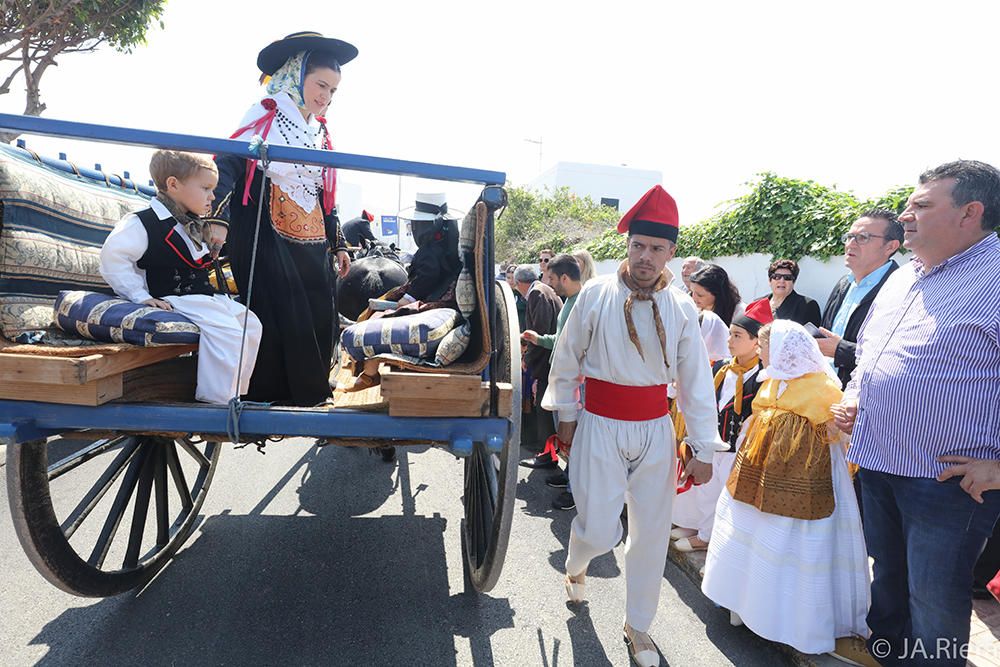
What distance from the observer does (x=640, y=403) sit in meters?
2.38

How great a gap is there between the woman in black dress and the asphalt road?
976 millimetres

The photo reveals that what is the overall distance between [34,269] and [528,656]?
2.37 meters

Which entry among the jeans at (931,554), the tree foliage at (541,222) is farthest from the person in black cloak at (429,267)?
the tree foliage at (541,222)

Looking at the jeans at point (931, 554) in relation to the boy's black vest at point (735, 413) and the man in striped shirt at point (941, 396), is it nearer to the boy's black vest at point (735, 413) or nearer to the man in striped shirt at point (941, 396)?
the man in striped shirt at point (941, 396)

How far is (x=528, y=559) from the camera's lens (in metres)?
3.18

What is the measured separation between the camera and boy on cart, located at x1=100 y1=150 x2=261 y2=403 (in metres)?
2.02

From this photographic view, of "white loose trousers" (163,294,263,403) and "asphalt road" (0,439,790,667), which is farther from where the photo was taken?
"asphalt road" (0,439,790,667)

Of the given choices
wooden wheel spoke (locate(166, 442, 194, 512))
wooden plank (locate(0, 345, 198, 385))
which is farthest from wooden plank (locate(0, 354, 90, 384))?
wooden wheel spoke (locate(166, 442, 194, 512))

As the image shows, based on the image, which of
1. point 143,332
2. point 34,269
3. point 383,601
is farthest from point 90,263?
point 383,601

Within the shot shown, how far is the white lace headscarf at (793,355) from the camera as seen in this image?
241 centimetres

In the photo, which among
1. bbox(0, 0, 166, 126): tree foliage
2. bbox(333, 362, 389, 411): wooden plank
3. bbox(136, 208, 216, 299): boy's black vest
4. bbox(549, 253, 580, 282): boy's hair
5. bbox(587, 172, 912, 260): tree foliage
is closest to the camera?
bbox(333, 362, 389, 411): wooden plank

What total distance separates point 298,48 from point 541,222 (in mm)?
20600

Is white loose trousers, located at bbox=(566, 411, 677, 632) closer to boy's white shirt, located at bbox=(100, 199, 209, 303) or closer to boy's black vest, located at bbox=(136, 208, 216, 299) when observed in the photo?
boy's black vest, located at bbox=(136, 208, 216, 299)

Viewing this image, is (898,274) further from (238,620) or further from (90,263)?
(90,263)
